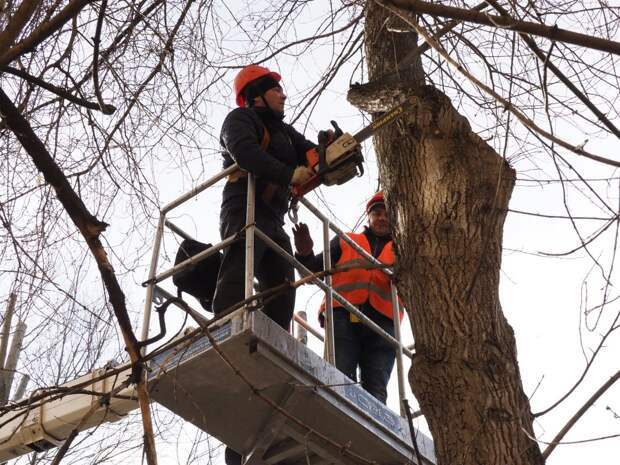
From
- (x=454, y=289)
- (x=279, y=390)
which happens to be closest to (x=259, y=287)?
(x=279, y=390)

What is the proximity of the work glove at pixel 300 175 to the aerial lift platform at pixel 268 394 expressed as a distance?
0.78ft

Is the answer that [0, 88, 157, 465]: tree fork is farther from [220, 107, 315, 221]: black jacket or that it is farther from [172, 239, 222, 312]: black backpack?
[172, 239, 222, 312]: black backpack

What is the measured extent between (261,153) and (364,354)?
1.62 meters

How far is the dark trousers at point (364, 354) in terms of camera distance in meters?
5.59

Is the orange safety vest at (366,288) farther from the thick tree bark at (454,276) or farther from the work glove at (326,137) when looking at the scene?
the thick tree bark at (454,276)

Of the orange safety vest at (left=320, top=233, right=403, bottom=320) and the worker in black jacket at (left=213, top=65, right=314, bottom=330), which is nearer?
the worker in black jacket at (left=213, top=65, right=314, bottom=330)

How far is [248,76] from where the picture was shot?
216 inches

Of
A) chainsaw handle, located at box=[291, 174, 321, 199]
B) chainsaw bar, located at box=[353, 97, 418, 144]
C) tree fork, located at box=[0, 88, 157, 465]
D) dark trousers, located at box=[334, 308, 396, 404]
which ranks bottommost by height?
tree fork, located at box=[0, 88, 157, 465]

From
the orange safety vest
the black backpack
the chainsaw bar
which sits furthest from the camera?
the orange safety vest

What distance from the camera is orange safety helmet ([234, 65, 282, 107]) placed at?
18.0ft

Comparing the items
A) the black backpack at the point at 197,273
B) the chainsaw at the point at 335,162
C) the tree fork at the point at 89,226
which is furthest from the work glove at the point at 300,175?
the tree fork at the point at 89,226

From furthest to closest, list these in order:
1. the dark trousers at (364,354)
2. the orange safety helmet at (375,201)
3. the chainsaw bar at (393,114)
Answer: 1. the orange safety helmet at (375,201)
2. the dark trousers at (364,354)
3. the chainsaw bar at (393,114)

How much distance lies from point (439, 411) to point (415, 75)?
213cm

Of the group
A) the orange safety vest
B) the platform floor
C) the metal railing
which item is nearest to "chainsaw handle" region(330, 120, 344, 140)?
the metal railing
